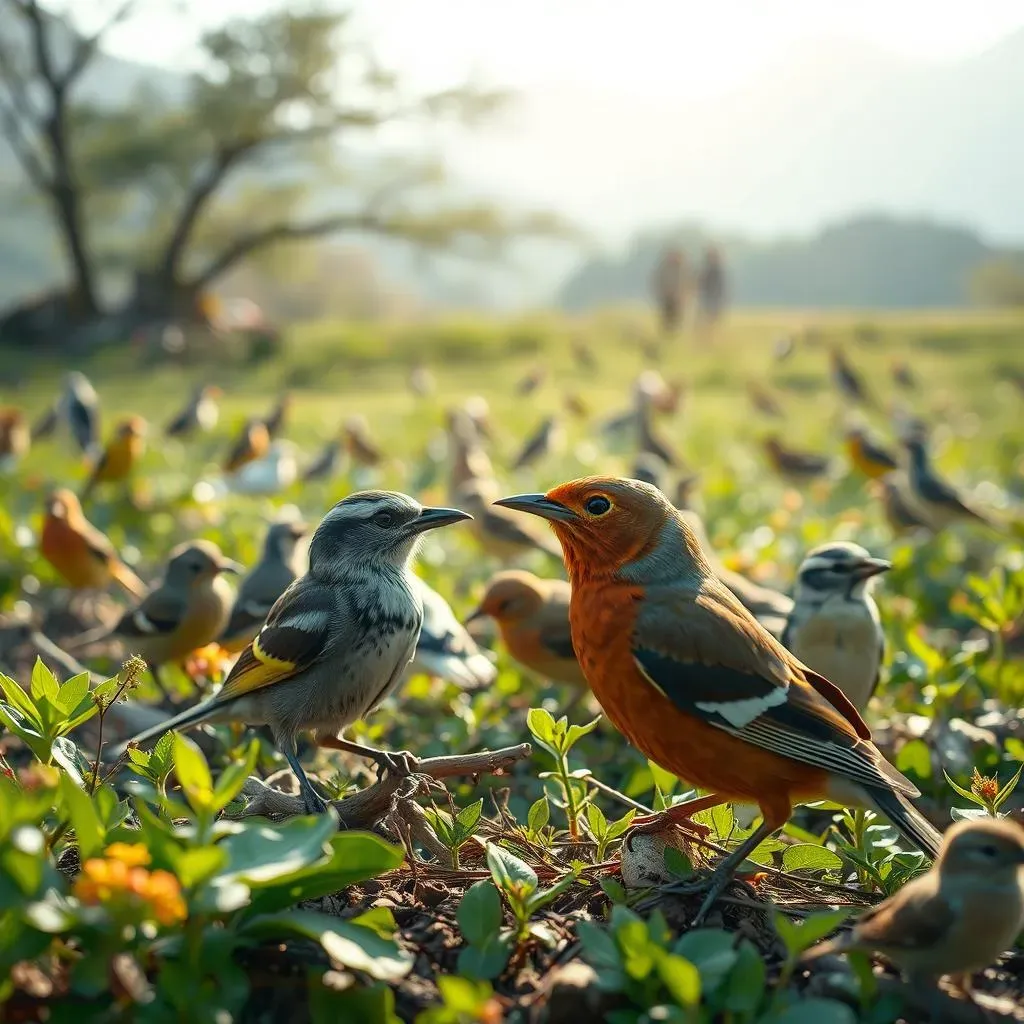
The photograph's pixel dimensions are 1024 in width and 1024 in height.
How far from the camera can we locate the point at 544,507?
3.35 meters

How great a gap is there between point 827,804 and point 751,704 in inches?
20.2

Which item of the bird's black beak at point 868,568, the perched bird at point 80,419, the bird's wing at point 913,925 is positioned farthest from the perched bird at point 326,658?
the perched bird at point 80,419

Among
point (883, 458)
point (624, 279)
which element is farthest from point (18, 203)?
point (883, 458)

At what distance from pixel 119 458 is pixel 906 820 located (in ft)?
25.4

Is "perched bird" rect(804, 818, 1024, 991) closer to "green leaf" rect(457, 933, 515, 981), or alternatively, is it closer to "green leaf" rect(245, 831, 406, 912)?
"green leaf" rect(457, 933, 515, 981)

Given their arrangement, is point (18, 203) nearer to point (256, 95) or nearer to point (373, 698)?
point (256, 95)

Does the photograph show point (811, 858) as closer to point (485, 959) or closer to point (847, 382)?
point (485, 959)

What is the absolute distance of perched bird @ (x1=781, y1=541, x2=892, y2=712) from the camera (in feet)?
15.1

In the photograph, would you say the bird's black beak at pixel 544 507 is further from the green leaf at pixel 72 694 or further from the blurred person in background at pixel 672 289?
the blurred person in background at pixel 672 289

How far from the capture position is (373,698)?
3590mm

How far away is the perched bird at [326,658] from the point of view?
3508 mm

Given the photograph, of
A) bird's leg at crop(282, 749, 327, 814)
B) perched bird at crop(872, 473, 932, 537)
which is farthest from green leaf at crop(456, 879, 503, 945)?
perched bird at crop(872, 473, 932, 537)

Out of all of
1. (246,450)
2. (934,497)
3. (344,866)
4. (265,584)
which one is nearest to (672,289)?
(246,450)

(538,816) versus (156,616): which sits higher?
(538,816)
